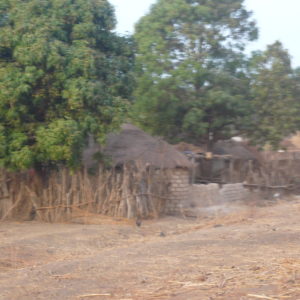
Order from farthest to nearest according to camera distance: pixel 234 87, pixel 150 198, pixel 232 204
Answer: pixel 234 87
pixel 232 204
pixel 150 198

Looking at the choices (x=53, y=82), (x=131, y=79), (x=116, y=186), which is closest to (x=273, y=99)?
(x=131, y=79)

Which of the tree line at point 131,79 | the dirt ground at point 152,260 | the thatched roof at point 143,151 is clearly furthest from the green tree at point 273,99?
the dirt ground at point 152,260

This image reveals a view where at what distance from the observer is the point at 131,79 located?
14320mm

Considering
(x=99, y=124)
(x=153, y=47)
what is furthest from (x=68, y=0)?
(x=153, y=47)

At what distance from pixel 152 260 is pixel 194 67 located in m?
12.8

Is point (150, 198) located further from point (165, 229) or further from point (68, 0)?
point (68, 0)

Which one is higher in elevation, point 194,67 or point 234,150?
point 194,67

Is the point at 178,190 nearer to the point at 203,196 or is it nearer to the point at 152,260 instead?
the point at 203,196

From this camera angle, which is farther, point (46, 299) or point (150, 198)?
point (150, 198)

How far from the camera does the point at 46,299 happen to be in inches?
252

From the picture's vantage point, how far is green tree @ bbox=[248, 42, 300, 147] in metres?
20.8

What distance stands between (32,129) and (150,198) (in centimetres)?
388

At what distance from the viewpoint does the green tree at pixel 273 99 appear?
20.8 metres

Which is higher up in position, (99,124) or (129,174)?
(99,124)
